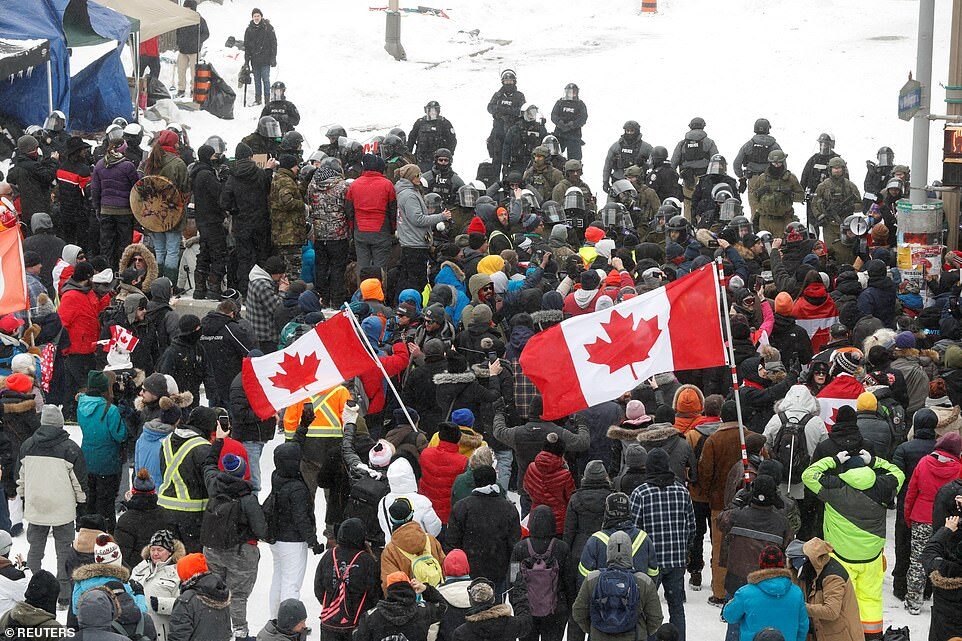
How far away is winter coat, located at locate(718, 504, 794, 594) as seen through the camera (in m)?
9.77

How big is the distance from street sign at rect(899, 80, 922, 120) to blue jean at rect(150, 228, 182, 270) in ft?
26.1

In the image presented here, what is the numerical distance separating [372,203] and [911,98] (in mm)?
5743

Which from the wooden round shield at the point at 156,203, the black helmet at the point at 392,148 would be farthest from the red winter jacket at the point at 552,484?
the black helmet at the point at 392,148

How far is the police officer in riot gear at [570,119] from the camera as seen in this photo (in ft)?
73.6

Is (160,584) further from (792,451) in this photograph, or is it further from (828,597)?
(792,451)

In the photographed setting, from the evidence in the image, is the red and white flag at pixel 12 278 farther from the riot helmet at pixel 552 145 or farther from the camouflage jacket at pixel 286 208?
the riot helmet at pixel 552 145

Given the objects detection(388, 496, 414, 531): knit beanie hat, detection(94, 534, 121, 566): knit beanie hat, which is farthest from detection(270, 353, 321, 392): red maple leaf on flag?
detection(94, 534, 121, 566): knit beanie hat

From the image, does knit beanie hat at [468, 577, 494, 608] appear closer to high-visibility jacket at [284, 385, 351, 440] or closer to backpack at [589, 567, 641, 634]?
backpack at [589, 567, 641, 634]

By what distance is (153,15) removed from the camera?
25.7m

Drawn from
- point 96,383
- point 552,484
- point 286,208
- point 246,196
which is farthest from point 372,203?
point 552,484

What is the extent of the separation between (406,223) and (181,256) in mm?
2747

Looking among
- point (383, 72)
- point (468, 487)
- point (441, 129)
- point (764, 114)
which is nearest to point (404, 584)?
point (468, 487)

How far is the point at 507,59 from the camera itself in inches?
1286

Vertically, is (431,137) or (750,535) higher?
(431,137)
